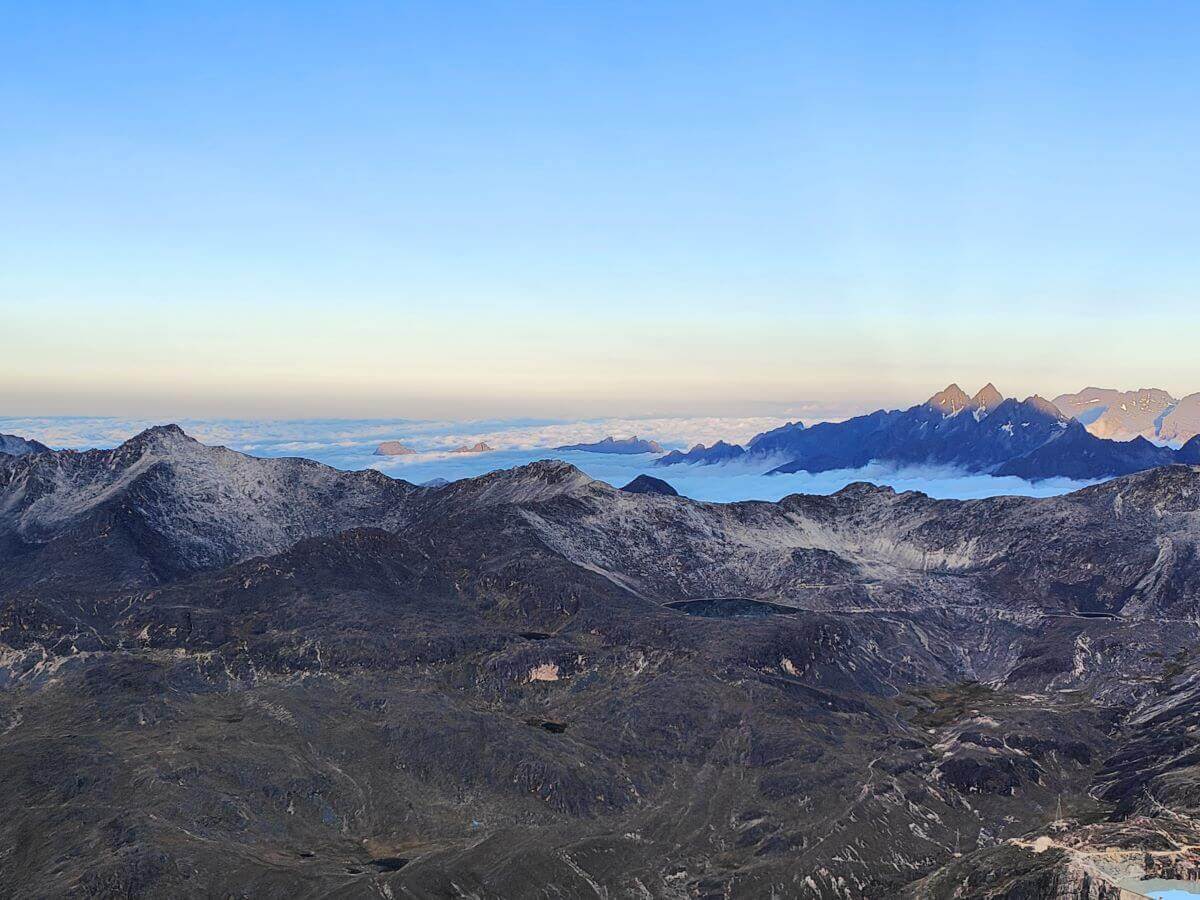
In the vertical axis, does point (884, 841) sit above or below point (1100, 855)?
below

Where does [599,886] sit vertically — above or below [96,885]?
below

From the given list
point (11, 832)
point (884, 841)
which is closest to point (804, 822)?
point (884, 841)

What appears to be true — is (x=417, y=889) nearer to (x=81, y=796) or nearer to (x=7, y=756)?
(x=81, y=796)

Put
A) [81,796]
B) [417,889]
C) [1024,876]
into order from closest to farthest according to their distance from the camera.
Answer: [1024,876]
[417,889]
[81,796]

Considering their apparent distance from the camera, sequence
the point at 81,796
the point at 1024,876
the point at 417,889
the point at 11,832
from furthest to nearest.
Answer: the point at 81,796 → the point at 11,832 → the point at 417,889 → the point at 1024,876

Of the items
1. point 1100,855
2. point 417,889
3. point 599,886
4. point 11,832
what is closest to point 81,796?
point 11,832

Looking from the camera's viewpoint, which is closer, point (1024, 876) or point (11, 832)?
point (1024, 876)

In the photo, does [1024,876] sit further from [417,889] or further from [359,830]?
[359,830]

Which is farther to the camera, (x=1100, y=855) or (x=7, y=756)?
(x=7, y=756)

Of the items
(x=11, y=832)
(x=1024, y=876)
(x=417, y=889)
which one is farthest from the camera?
(x=11, y=832)
